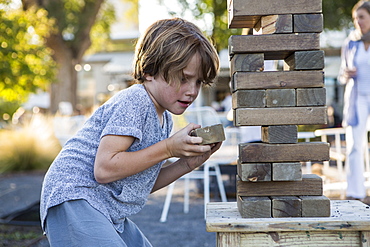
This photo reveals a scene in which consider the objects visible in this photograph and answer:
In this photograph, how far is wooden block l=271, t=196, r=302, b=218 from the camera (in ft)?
5.34

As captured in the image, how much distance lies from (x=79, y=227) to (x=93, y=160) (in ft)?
0.89

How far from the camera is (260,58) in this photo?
1.64m

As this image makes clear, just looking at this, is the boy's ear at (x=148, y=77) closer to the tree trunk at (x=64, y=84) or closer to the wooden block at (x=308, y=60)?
the wooden block at (x=308, y=60)

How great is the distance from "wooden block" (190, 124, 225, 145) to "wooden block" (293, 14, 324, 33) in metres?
0.50

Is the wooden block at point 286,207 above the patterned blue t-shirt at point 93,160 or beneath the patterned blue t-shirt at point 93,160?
beneath

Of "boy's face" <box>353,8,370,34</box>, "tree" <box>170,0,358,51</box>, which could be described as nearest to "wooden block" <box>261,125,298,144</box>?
"boy's face" <box>353,8,370,34</box>

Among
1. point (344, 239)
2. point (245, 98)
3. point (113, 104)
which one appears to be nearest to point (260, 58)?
point (245, 98)

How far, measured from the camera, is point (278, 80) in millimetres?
1628

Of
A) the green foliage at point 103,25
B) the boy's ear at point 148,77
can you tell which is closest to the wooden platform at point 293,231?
the boy's ear at point 148,77

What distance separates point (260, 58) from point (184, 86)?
0.31 metres

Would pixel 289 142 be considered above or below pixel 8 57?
below

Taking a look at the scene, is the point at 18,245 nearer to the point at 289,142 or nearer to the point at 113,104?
the point at 113,104

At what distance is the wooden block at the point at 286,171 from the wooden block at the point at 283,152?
19 mm

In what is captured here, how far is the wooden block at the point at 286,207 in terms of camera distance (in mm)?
1626
